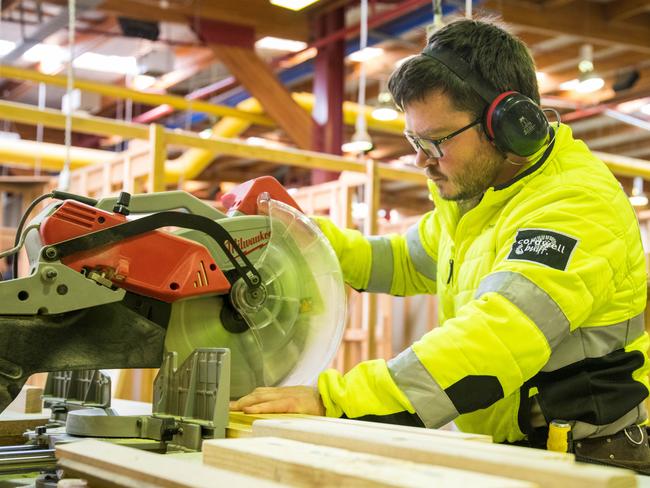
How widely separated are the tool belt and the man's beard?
62cm

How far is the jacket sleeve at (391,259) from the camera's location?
242cm

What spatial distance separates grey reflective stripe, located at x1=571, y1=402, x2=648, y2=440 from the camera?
72.2 inches

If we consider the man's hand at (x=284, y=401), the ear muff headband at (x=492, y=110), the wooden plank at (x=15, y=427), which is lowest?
the wooden plank at (x=15, y=427)

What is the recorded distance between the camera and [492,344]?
1.59 meters

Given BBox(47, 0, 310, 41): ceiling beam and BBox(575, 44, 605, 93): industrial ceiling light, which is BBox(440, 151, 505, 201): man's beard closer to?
BBox(575, 44, 605, 93): industrial ceiling light

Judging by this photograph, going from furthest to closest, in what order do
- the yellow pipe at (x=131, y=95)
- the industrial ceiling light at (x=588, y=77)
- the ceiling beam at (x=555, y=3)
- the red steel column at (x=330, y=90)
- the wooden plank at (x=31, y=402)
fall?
the red steel column at (x=330, y=90)
the yellow pipe at (x=131, y=95)
the ceiling beam at (x=555, y=3)
the industrial ceiling light at (x=588, y=77)
the wooden plank at (x=31, y=402)

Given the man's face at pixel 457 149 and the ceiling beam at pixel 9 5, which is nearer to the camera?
the man's face at pixel 457 149

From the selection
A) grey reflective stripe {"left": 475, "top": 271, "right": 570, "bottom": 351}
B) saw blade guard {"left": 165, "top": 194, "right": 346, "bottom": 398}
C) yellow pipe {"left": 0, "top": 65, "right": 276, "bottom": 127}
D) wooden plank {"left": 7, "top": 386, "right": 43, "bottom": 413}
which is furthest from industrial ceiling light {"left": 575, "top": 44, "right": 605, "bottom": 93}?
wooden plank {"left": 7, "top": 386, "right": 43, "bottom": 413}

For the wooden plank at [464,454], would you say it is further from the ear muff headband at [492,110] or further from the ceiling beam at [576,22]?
the ceiling beam at [576,22]

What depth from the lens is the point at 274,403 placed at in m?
1.66

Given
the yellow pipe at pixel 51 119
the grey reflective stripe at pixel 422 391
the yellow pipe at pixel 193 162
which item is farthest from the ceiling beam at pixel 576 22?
the grey reflective stripe at pixel 422 391

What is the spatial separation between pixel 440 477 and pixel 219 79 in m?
10.7

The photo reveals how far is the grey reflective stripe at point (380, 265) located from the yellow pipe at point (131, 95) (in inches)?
285

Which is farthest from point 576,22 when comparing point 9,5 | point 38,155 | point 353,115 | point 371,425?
point 371,425
